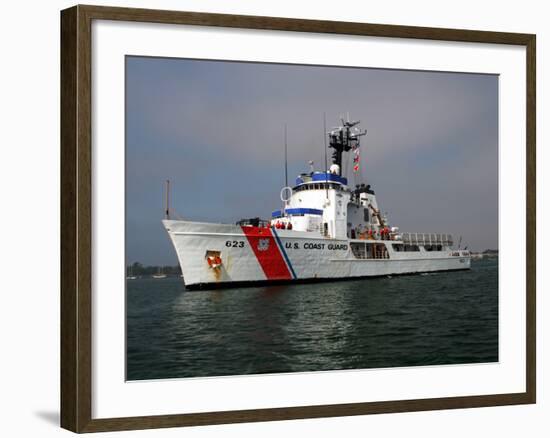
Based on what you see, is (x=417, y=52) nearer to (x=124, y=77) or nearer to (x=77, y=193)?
(x=124, y=77)

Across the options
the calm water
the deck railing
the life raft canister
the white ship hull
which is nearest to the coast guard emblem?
the white ship hull

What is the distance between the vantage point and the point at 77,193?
206 inches

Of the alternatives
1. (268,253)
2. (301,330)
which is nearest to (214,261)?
(268,253)

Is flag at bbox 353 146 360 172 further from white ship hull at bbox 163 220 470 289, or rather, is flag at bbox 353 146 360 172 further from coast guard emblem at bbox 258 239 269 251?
coast guard emblem at bbox 258 239 269 251

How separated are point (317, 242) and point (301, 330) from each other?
4.71 m

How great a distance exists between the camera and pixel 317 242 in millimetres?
10953

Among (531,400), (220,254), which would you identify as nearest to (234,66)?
(220,254)

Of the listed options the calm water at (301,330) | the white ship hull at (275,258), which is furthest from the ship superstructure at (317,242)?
the calm water at (301,330)

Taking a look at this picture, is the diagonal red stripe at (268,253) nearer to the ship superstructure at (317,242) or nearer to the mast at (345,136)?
the ship superstructure at (317,242)

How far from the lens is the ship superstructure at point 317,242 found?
7.68m

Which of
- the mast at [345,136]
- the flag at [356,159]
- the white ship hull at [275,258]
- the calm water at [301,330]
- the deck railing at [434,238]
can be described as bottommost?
the calm water at [301,330]

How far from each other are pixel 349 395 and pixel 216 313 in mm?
1556

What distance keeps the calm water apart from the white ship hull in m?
0.46

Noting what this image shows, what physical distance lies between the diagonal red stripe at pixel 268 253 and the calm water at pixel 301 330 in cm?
187
